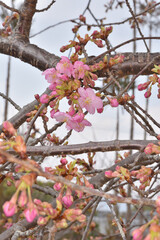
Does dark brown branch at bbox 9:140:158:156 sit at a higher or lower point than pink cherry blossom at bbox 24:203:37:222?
higher

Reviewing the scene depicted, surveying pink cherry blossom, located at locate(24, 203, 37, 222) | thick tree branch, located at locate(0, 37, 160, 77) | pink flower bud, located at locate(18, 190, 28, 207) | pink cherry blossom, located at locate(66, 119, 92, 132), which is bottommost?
pink cherry blossom, located at locate(24, 203, 37, 222)

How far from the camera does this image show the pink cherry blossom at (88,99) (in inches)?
44.4

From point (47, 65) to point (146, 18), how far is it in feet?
17.5

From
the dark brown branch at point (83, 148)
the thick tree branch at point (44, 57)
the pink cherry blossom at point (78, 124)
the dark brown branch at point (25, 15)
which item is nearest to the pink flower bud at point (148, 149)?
the dark brown branch at point (83, 148)

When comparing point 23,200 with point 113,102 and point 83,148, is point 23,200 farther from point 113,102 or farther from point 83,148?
point 113,102

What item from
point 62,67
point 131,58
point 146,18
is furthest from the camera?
point 146,18

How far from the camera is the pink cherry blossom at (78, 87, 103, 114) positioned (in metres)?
1.13

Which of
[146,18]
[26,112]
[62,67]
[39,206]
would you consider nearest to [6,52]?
[26,112]

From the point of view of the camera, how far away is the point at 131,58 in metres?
1.82

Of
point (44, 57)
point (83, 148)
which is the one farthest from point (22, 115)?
point (83, 148)

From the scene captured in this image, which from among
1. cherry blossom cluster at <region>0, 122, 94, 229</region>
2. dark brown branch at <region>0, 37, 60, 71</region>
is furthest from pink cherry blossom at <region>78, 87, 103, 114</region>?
dark brown branch at <region>0, 37, 60, 71</region>

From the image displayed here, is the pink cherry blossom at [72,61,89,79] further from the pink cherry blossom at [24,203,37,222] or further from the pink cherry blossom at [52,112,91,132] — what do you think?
the pink cherry blossom at [24,203,37,222]

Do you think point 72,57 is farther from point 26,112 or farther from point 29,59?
point 29,59

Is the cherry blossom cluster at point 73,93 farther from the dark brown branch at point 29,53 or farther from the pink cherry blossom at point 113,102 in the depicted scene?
the dark brown branch at point 29,53
